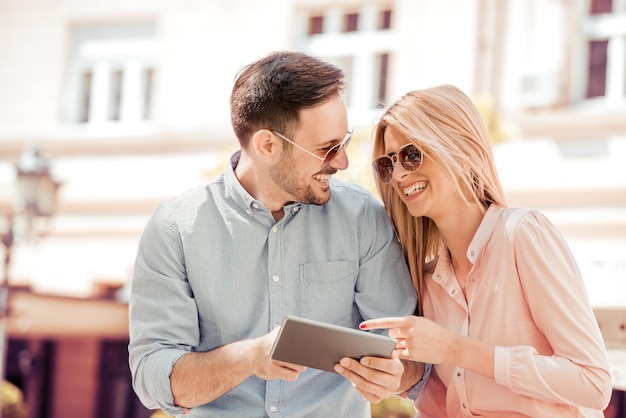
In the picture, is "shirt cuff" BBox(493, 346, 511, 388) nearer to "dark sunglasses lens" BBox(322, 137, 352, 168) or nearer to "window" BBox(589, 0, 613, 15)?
"dark sunglasses lens" BBox(322, 137, 352, 168)

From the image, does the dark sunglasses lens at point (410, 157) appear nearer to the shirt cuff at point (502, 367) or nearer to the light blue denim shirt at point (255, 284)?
the light blue denim shirt at point (255, 284)

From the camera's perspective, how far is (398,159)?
2711 mm

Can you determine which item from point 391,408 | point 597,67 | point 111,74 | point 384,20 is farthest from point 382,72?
point 391,408

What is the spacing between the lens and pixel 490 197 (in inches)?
→ 108

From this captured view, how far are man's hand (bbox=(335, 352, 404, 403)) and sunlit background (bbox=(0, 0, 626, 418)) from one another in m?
6.06

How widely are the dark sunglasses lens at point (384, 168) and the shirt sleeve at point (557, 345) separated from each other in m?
0.46

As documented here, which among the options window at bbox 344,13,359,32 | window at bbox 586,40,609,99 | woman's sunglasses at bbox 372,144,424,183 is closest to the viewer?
woman's sunglasses at bbox 372,144,424,183

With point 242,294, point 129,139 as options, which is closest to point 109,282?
point 129,139

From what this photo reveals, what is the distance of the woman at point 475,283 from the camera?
2.41 metres

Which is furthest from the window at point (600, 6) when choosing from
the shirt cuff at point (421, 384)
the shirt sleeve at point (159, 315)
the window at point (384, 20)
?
the shirt sleeve at point (159, 315)

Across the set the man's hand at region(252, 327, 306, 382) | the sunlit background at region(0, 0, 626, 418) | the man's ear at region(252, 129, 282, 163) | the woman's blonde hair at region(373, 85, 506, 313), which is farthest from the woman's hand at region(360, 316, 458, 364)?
the sunlit background at region(0, 0, 626, 418)

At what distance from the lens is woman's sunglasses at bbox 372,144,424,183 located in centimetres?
267

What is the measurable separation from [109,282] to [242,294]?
27.6 ft

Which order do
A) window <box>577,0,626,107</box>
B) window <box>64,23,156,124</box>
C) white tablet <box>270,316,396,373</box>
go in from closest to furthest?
white tablet <box>270,316,396,373</box> < window <box>577,0,626,107</box> < window <box>64,23,156,124</box>
